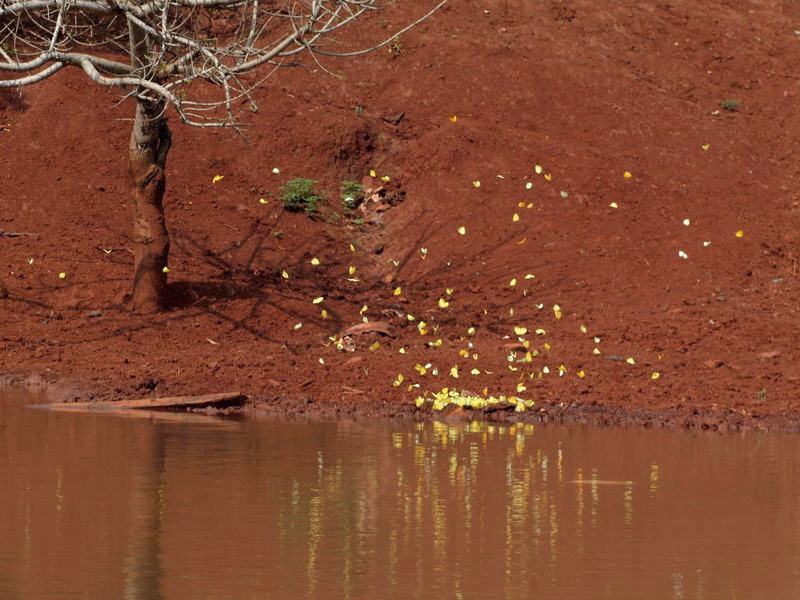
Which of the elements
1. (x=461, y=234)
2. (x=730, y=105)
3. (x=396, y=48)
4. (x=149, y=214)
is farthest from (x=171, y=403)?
(x=730, y=105)

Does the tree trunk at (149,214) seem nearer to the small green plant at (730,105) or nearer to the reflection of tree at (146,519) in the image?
the reflection of tree at (146,519)

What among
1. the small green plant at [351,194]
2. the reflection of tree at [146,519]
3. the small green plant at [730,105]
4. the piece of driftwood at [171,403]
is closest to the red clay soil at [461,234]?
the small green plant at [730,105]

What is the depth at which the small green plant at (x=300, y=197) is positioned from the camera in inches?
721

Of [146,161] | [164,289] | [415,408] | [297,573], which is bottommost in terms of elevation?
[297,573]

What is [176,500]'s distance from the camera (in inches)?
288

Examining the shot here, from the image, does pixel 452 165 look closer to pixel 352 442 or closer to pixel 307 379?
pixel 307 379

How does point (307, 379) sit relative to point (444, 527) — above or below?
above

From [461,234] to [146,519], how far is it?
11.3m

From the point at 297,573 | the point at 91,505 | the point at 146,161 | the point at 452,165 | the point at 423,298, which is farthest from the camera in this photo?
the point at 452,165

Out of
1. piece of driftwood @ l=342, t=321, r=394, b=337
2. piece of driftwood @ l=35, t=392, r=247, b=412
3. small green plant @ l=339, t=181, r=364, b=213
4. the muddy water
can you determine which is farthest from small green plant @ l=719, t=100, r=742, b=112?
piece of driftwood @ l=35, t=392, r=247, b=412

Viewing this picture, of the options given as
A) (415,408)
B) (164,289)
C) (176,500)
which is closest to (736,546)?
(176,500)

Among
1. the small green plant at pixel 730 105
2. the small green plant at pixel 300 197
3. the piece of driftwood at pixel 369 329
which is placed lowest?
the piece of driftwood at pixel 369 329

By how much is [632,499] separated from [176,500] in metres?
2.87

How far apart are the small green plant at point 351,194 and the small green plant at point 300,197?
0.46 meters
